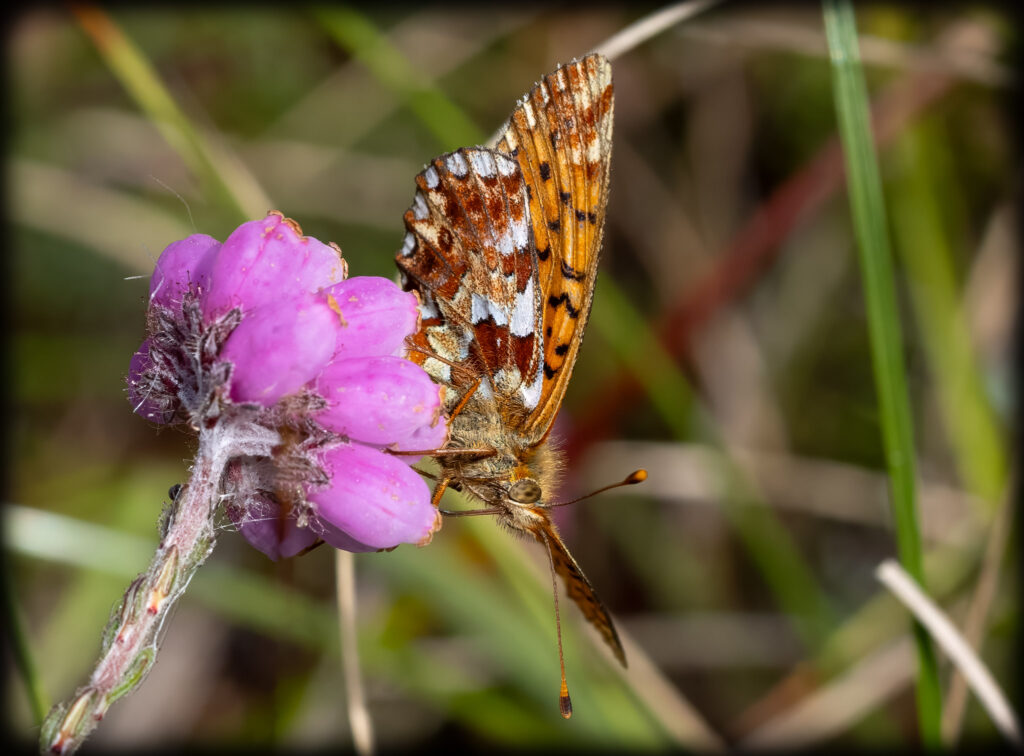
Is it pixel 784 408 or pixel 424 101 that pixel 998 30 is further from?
pixel 424 101

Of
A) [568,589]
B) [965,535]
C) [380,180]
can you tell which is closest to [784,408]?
[965,535]

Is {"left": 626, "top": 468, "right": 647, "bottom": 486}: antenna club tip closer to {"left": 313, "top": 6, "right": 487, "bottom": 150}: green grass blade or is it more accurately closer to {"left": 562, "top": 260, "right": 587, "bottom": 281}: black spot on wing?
{"left": 562, "top": 260, "right": 587, "bottom": 281}: black spot on wing

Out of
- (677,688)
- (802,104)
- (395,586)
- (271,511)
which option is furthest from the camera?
(802,104)

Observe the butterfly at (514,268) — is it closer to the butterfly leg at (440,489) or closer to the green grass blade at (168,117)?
the butterfly leg at (440,489)

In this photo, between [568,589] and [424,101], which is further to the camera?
[424,101]

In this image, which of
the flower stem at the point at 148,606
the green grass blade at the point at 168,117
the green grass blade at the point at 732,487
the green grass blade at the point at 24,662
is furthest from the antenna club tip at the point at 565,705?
the green grass blade at the point at 168,117

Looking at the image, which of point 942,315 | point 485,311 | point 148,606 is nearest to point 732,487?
point 942,315

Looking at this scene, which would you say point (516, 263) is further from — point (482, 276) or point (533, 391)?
point (533, 391)

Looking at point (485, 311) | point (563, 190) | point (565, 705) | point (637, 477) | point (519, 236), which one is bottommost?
point (565, 705)
